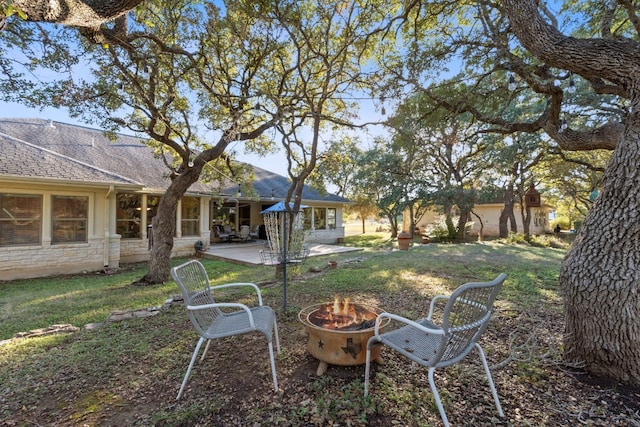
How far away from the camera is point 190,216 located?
11906 millimetres

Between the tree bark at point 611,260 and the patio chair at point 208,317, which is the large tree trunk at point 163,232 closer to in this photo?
the patio chair at point 208,317

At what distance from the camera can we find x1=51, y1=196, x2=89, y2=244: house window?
27.0ft

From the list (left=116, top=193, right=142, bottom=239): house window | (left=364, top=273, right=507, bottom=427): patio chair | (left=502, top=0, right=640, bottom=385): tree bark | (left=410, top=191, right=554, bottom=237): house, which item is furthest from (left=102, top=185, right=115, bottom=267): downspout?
(left=410, top=191, right=554, bottom=237): house

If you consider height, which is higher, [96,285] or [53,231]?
[53,231]

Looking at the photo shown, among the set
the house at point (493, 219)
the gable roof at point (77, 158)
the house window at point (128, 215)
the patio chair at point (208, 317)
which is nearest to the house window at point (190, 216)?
the gable roof at point (77, 158)

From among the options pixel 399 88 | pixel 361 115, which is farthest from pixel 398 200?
pixel 399 88

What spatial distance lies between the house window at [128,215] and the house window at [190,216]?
1551 mm

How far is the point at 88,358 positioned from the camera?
311cm

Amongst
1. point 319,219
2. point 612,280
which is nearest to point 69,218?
point 319,219

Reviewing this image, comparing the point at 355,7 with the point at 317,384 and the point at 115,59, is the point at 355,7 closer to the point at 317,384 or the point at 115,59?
the point at 115,59

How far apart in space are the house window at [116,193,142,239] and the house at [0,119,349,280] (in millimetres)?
30

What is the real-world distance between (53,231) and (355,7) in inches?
382

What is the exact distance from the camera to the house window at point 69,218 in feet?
27.0

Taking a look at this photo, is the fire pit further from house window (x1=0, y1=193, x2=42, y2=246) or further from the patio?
house window (x1=0, y1=193, x2=42, y2=246)
